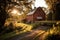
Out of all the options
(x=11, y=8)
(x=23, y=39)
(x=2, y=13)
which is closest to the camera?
(x=23, y=39)

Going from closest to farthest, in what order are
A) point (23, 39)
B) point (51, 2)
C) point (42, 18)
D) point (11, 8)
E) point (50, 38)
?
point (50, 38) → point (23, 39) → point (11, 8) → point (51, 2) → point (42, 18)

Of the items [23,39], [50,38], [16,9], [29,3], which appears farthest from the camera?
[29,3]

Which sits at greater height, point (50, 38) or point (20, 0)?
point (20, 0)

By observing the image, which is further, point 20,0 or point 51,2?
point 51,2

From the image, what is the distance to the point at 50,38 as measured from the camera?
1496cm

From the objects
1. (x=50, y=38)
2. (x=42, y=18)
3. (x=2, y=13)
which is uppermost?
(x=2, y=13)

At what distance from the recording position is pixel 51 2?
48.7m

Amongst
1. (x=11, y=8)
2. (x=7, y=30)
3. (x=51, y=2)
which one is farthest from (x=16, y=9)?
(x=51, y=2)

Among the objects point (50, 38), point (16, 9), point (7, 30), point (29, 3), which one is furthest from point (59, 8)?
point (50, 38)

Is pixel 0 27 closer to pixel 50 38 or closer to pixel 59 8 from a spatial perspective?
pixel 50 38

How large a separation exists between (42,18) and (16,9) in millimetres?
18913

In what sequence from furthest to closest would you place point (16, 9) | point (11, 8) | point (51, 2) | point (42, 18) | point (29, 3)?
point (42, 18) → point (51, 2) → point (29, 3) → point (16, 9) → point (11, 8)

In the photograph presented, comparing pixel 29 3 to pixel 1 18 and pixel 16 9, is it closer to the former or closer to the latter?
pixel 16 9

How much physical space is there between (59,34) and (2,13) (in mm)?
13473
